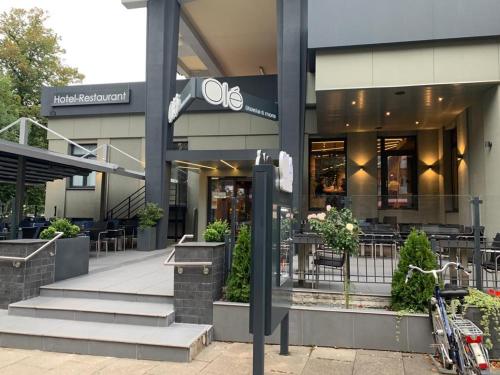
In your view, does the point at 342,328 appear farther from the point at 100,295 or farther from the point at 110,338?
the point at 100,295

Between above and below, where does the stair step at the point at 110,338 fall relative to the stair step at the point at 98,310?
below

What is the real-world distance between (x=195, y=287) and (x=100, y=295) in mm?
1703

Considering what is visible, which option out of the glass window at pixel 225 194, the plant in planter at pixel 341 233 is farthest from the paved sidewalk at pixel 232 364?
the glass window at pixel 225 194

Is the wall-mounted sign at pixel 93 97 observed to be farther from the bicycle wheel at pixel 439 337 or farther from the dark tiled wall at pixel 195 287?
the bicycle wheel at pixel 439 337

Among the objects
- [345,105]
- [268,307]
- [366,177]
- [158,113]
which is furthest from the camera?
[366,177]

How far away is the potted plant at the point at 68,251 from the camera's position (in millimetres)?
6871

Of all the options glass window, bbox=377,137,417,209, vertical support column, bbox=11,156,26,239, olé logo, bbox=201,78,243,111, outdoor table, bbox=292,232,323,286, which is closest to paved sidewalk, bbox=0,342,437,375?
outdoor table, bbox=292,232,323,286

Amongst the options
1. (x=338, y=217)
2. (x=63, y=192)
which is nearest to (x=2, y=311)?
(x=338, y=217)

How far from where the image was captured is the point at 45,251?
647cm

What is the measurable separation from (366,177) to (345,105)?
409 cm

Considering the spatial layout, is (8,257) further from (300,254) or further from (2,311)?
(300,254)

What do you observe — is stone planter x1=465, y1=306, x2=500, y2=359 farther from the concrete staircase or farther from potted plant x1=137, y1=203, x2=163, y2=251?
potted plant x1=137, y1=203, x2=163, y2=251

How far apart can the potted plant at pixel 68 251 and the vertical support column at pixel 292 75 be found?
6363mm

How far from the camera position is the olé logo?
1052 centimetres
